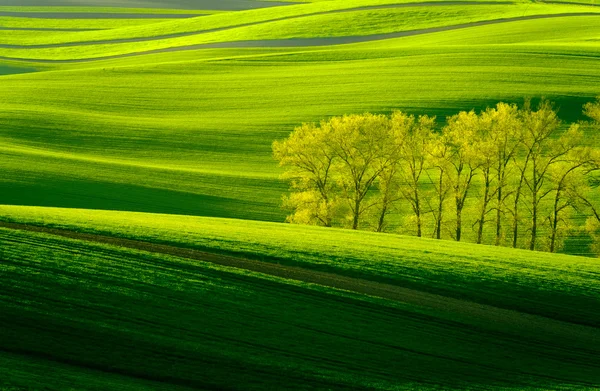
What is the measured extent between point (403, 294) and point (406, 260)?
3319 mm

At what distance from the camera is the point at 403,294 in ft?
82.3

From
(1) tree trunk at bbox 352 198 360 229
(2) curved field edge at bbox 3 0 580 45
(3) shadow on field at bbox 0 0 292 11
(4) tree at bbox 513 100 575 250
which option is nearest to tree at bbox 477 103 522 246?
(4) tree at bbox 513 100 575 250

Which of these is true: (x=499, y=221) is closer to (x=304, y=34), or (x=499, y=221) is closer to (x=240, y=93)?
(x=240, y=93)

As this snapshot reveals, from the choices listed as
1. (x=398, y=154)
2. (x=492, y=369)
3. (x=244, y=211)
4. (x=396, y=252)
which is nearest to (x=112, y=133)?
(x=244, y=211)

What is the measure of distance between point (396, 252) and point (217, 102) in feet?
150

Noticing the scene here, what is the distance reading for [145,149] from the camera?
60594mm

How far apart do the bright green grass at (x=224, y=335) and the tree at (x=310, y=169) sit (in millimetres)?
21343

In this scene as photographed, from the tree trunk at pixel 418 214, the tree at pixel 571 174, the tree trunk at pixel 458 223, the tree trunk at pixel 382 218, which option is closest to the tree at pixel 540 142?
the tree at pixel 571 174

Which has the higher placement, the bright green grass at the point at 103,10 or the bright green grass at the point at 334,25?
the bright green grass at the point at 103,10

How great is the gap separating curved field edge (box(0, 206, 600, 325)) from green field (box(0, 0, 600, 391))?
93 millimetres

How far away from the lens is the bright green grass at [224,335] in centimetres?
1841

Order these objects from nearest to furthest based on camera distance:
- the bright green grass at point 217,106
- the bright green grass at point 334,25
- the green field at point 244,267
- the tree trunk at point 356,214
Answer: the green field at point 244,267
the tree trunk at point 356,214
the bright green grass at point 217,106
the bright green grass at point 334,25

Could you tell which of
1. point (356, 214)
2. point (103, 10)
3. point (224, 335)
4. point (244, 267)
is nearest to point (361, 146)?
point (356, 214)

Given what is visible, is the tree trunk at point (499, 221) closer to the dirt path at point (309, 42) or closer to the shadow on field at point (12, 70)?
the dirt path at point (309, 42)
